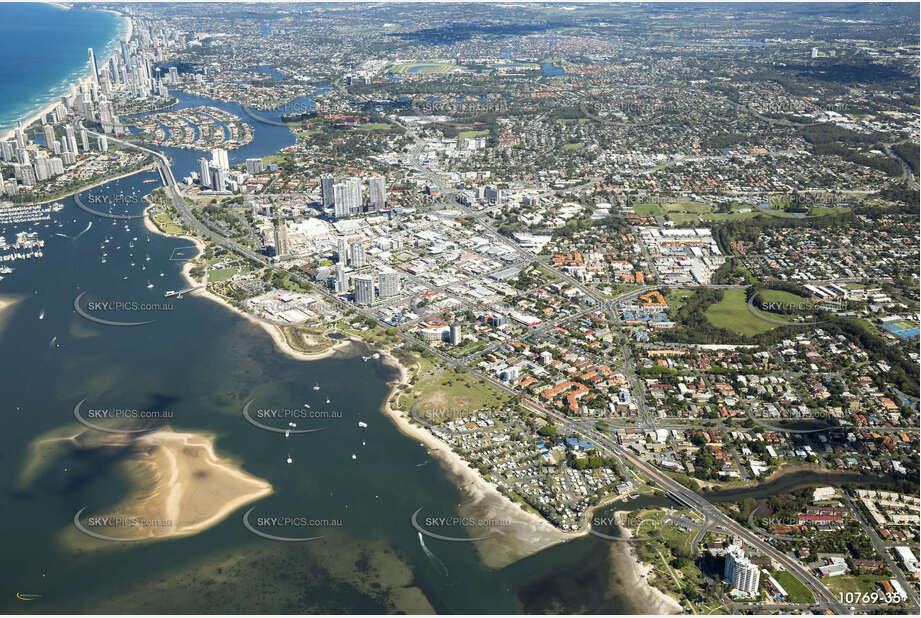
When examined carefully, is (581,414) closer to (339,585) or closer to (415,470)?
(415,470)

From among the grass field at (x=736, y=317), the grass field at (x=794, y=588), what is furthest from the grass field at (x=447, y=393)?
the grass field at (x=736, y=317)

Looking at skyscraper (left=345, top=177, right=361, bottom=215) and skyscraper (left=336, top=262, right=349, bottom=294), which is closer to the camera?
skyscraper (left=336, top=262, right=349, bottom=294)

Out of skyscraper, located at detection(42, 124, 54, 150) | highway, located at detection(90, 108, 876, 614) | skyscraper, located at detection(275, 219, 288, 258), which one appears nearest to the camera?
highway, located at detection(90, 108, 876, 614)

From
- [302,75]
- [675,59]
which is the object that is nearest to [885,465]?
[302,75]

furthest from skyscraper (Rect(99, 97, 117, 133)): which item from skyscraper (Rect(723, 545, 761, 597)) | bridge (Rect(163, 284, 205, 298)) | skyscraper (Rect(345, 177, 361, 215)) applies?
skyscraper (Rect(723, 545, 761, 597))

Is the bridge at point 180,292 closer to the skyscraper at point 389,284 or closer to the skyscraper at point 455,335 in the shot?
the skyscraper at point 389,284

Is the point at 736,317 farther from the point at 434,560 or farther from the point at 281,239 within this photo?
the point at 281,239

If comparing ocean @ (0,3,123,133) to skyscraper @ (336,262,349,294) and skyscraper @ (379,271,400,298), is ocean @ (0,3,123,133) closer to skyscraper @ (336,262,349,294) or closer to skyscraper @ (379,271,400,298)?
skyscraper @ (336,262,349,294)
